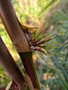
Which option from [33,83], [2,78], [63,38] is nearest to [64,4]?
[63,38]

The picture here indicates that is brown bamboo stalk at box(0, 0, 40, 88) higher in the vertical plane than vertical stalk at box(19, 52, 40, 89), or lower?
higher

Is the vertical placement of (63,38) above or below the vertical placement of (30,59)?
below

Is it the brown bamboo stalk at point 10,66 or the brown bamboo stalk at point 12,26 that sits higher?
the brown bamboo stalk at point 12,26

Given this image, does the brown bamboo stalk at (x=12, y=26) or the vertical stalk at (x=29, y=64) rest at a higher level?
the brown bamboo stalk at (x=12, y=26)

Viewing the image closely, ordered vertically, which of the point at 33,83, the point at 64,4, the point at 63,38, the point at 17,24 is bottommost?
the point at 64,4

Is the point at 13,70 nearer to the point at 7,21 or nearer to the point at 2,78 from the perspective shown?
the point at 7,21
